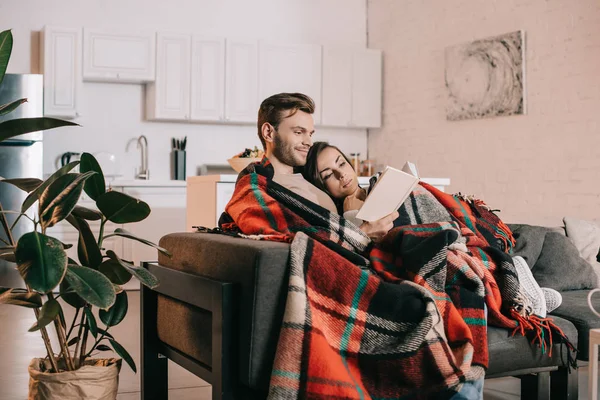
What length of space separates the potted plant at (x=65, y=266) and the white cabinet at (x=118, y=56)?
436 cm

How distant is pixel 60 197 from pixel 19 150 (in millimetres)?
4150

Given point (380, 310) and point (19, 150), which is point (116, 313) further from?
point (19, 150)

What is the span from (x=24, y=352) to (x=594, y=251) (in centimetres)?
282

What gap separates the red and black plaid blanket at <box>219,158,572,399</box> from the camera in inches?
77.4

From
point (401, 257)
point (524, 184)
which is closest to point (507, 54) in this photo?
point (524, 184)

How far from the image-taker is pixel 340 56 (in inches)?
289

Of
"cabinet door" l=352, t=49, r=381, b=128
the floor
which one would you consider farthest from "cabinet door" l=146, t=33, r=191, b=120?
the floor

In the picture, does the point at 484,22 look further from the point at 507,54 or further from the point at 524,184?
the point at 524,184

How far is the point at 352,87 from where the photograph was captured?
740 centimetres

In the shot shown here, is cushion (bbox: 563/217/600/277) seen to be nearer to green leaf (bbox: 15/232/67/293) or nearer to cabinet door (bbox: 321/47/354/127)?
green leaf (bbox: 15/232/67/293)

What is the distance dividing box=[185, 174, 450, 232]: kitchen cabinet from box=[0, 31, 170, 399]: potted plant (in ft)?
6.55

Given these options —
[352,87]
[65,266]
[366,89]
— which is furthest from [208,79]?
[65,266]

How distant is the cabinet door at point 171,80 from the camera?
21.8 feet

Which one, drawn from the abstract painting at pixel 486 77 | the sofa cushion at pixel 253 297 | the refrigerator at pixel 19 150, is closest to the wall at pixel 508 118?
the abstract painting at pixel 486 77
